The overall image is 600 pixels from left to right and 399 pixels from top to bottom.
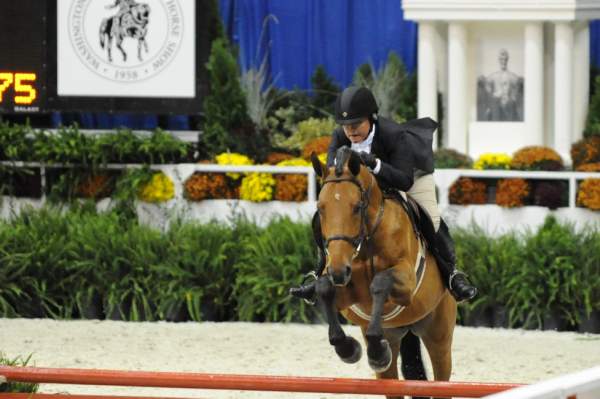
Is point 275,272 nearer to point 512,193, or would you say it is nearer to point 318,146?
point 318,146

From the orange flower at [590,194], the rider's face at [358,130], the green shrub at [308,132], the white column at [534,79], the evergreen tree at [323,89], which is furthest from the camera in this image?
the evergreen tree at [323,89]

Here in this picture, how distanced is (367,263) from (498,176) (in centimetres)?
567

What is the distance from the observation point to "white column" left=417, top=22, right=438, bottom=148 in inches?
494

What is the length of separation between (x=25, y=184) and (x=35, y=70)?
1028mm

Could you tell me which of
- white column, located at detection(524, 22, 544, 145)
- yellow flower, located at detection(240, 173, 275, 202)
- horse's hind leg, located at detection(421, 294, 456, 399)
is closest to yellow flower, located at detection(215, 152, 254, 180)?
yellow flower, located at detection(240, 173, 275, 202)

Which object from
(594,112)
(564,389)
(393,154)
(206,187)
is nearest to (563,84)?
(594,112)

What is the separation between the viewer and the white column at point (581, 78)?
12609 mm

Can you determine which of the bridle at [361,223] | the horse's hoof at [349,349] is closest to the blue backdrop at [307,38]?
the bridle at [361,223]

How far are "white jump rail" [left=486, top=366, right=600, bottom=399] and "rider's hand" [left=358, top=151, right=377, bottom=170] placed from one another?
2177 millimetres

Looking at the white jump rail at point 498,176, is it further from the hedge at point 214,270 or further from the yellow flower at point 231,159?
Result: the yellow flower at point 231,159

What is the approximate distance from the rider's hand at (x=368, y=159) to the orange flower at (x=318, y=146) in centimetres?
579

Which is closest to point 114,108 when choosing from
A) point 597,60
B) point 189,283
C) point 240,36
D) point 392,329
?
point 240,36

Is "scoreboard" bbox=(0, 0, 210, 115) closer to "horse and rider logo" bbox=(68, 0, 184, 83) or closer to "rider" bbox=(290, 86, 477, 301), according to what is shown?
"horse and rider logo" bbox=(68, 0, 184, 83)

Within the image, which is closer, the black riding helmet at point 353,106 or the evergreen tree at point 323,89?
the black riding helmet at point 353,106
